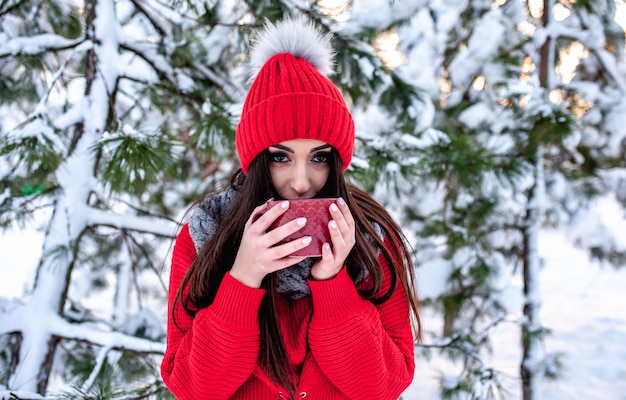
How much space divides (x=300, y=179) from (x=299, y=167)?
0.03 metres

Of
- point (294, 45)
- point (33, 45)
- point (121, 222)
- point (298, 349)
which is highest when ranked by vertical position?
point (33, 45)

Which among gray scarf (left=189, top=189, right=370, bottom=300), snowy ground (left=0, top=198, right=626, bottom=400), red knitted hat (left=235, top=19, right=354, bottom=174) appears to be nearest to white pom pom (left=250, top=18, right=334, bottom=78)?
red knitted hat (left=235, top=19, right=354, bottom=174)

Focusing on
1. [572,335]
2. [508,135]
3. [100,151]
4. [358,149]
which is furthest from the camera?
[572,335]

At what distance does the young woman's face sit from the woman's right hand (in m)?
0.16

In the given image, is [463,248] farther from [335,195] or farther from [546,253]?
[546,253]

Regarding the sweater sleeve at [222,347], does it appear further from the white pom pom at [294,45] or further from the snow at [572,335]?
the snow at [572,335]

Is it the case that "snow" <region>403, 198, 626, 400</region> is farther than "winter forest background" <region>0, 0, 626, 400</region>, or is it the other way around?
"snow" <region>403, 198, 626, 400</region>

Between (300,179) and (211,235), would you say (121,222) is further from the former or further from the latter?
(300,179)

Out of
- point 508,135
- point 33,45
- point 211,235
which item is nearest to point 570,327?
point 508,135

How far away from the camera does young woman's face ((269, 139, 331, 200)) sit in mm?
1056

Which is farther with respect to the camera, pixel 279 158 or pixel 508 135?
pixel 508 135

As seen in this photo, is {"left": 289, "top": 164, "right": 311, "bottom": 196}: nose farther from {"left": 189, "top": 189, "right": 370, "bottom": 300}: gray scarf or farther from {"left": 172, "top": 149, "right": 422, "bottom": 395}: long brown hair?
{"left": 189, "top": 189, "right": 370, "bottom": 300}: gray scarf

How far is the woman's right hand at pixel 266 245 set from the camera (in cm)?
89

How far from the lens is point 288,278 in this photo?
1074 millimetres
